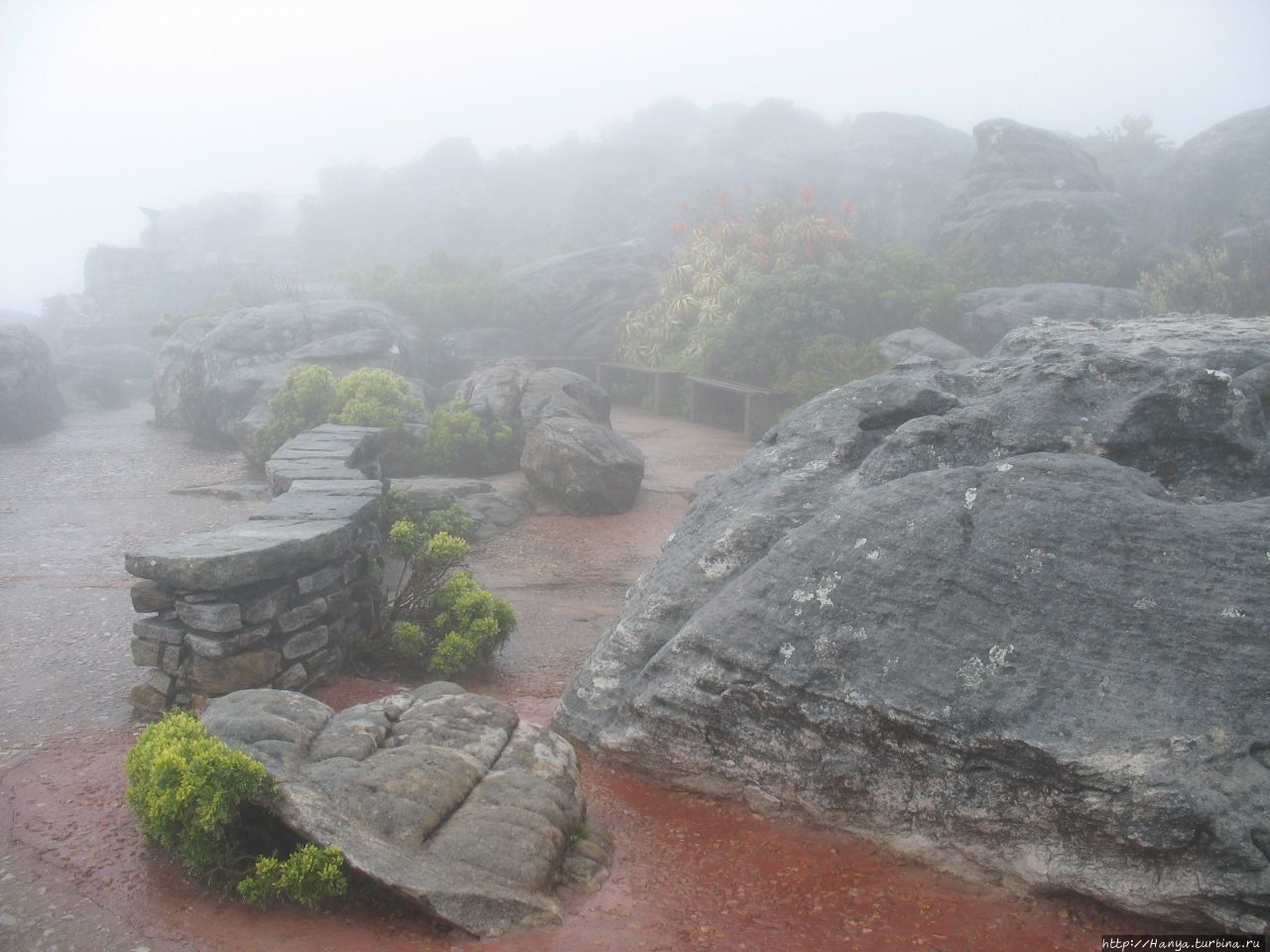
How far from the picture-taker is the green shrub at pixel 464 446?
548 inches

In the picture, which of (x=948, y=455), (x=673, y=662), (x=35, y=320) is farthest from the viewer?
(x=35, y=320)

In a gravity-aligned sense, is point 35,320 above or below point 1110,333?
below

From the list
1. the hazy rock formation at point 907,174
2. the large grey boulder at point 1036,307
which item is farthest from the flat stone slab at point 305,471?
the hazy rock formation at point 907,174

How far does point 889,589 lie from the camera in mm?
4586

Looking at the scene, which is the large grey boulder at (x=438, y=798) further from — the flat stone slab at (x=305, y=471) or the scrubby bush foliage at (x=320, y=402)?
the scrubby bush foliage at (x=320, y=402)

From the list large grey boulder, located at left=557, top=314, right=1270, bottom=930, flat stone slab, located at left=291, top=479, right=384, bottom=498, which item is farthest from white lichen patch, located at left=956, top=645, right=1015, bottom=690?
flat stone slab, located at left=291, top=479, right=384, bottom=498

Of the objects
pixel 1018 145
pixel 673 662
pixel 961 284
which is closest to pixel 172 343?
pixel 961 284

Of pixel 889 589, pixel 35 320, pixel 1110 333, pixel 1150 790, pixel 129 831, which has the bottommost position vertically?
pixel 35 320

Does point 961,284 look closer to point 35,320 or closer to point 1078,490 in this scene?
point 1078,490

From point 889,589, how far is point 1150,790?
140cm

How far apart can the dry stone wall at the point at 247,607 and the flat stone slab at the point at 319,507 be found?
3 cm

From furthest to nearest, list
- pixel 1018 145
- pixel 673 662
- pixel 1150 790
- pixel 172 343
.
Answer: pixel 1018 145 < pixel 172 343 < pixel 673 662 < pixel 1150 790

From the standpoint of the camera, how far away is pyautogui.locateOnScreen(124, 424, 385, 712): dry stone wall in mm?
5777

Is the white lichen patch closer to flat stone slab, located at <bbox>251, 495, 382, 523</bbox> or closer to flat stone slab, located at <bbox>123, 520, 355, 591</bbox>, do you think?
flat stone slab, located at <bbox>123, 520, 355, 591</bbox>
